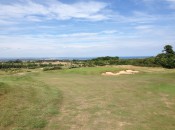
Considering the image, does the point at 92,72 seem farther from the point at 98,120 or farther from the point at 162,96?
the point at 98,120

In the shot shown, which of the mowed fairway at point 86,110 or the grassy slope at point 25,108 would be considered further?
the mowed fairway at point 86,110

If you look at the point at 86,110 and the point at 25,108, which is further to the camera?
the point at 86,110

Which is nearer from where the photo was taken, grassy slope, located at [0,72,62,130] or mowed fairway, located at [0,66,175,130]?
grassy slope, located at [0,72,62,130]

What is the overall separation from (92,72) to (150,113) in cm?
2890

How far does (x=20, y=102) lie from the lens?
16.8 m

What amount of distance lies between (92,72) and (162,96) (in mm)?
23661

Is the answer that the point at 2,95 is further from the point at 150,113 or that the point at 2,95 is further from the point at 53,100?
the point at 150,113

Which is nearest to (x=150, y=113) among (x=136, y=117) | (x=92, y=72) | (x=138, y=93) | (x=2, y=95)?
(x=136, y=117)

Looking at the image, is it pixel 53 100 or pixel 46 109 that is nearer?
pixel 46 109

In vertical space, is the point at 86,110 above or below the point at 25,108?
below

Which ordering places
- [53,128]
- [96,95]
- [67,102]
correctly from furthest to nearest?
[96,95]
[67,102]
[53,128]

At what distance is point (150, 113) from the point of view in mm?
15078

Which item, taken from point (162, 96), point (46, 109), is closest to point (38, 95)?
point (46, 109)

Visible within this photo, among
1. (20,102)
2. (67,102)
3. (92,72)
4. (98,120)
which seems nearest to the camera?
(98,120)
